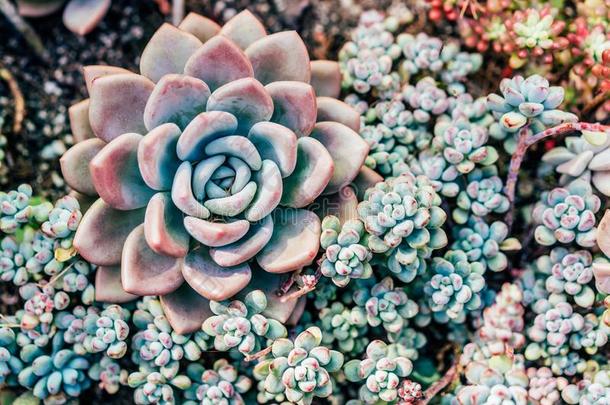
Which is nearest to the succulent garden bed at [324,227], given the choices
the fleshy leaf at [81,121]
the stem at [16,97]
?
the fleshy leaf at [81,121]

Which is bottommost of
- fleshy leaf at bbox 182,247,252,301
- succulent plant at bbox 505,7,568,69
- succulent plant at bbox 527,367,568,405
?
succulent plant at bbox 527,367,568,405

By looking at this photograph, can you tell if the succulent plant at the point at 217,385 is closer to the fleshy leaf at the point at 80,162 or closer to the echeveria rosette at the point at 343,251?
the echeveria rosette at the point at 343,251

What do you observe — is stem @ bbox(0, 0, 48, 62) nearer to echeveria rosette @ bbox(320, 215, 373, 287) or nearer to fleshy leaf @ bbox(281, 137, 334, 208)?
fleshy leaf @ bbox(281, 137, 334, 208)

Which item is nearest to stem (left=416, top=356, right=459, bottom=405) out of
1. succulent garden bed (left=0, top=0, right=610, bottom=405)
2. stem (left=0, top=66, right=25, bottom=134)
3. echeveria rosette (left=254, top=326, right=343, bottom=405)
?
succulent garden bed (left=0, top=0, right=610, bottom=405)

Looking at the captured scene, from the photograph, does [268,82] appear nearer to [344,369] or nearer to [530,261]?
[344,369]

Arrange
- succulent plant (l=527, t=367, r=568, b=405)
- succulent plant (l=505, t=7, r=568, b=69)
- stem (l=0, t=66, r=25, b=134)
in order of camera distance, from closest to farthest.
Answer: succulent plant (l=527, t=367, r=568, b=405), succulent plant (l=505, t=7, r=568, b=69), stem (l=0, t=66, r=25, b=134)

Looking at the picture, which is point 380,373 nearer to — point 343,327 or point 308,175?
point 343,327

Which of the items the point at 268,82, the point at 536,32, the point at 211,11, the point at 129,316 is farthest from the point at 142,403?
the point at 536,32
